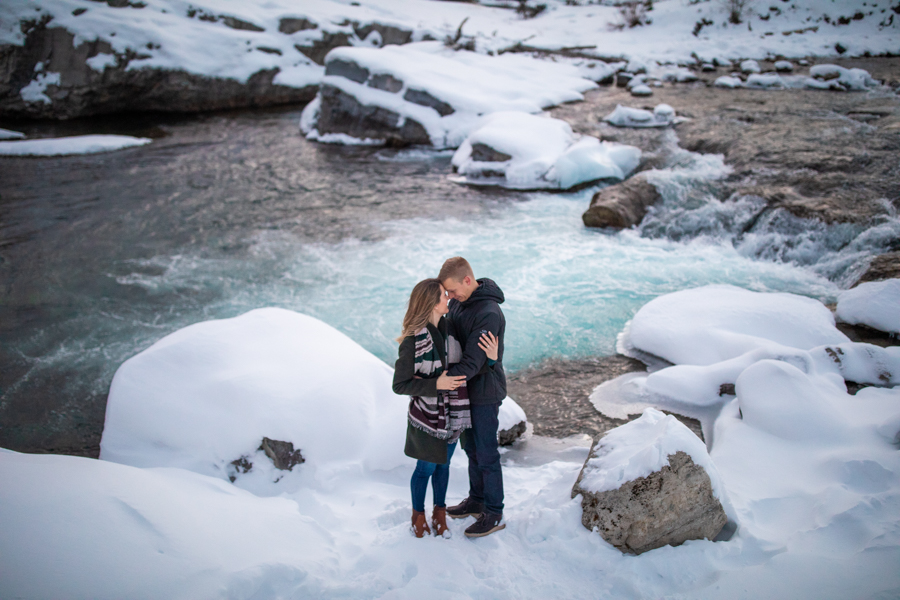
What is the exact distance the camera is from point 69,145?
13.9m

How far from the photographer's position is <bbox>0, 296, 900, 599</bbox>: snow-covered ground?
7.25 ft

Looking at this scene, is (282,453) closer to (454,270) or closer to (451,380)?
(451,380)

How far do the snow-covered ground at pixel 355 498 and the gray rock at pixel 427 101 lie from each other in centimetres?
1101

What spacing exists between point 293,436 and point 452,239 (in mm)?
5641

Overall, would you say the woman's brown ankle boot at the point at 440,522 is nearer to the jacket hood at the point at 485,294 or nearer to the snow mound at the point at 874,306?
the jacket hood at the point at 485,294

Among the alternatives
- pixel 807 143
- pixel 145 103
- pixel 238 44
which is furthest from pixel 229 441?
pixel 238 44

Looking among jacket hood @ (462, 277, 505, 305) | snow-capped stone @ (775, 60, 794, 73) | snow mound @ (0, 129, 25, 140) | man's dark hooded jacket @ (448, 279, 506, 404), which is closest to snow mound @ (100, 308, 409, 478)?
man's dark hooded jacket @ (448, 279, 506, 404)

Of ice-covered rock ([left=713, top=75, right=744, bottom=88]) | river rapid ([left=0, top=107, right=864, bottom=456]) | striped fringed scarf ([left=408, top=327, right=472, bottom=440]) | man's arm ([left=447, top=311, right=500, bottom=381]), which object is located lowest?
river rapid ([left=0, top=107, right=864, bottom=456])

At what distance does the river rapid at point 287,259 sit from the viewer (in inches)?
228

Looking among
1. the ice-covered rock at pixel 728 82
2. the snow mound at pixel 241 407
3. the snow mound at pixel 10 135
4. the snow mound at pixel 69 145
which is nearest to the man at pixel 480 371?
the snow mound at pixel 241 407

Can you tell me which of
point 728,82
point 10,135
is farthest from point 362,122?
point 728,82

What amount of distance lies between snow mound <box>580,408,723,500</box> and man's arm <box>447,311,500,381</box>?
0.88 m

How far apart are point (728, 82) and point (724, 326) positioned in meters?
15.1

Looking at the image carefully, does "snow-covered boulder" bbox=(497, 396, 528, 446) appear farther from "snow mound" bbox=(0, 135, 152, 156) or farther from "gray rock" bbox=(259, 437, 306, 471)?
"snow mound" bbox=(0, 135, 152, 156)
